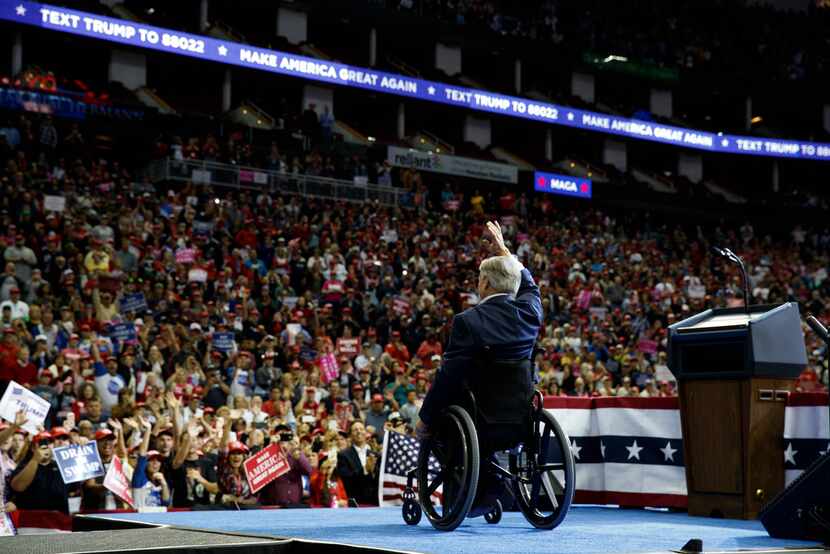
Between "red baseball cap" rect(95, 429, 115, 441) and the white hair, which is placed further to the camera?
"red baseball cap" rect(95, 429, 115, 441)

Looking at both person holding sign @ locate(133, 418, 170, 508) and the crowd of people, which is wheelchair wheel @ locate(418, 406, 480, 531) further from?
person holding sign @ locate(133, 418, 170, 508)

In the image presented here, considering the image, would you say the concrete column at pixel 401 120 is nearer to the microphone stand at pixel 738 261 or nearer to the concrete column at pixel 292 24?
the concrete column at pixel 292 24

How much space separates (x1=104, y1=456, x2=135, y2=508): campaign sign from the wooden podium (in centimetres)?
498

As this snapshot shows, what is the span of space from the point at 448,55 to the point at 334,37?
14.0 ft

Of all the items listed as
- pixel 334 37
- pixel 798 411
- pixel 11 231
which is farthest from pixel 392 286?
pixel 334 37

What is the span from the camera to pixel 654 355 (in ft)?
68.3

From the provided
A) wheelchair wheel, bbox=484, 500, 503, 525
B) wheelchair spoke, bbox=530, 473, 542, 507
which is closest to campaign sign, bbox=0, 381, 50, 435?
wheelchair wheel, bbox=484, 500, 503, 525

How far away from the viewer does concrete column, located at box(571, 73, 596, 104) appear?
42.2m

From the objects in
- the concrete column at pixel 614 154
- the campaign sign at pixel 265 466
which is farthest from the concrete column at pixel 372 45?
the campaign sign at pixel 265 466

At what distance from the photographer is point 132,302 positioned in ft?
52.4

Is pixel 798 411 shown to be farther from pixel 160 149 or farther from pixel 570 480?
pixel 160 149

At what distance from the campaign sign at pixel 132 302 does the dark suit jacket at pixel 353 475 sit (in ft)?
18.5

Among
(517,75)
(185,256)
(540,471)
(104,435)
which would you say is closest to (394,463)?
(104,435)

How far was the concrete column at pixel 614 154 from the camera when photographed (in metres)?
42.4
